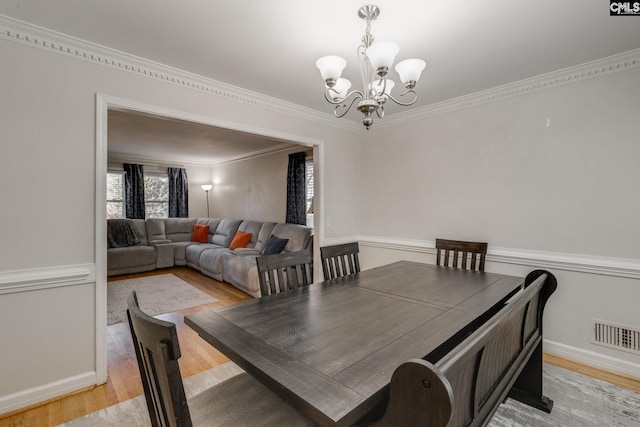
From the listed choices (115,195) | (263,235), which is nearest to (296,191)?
(263,235)

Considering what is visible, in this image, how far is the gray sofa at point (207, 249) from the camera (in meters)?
4.41

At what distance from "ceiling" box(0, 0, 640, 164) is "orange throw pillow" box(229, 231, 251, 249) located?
11.1 ft

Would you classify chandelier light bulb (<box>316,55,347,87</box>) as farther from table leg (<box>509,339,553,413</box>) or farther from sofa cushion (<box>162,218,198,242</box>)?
sofa cushion (<box>162,218,198,242</box>)

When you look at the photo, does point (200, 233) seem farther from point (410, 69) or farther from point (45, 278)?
point (410, 69)

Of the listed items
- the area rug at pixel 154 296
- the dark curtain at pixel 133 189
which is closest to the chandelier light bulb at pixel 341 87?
the area rug at pixel 154 296

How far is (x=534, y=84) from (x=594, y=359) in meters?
2.36

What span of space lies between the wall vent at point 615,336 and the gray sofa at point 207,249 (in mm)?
3133

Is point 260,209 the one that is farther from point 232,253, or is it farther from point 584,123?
point 584,123

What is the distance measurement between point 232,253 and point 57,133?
327cm

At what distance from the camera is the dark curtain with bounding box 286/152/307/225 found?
4992 mm

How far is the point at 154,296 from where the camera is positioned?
13.8ft

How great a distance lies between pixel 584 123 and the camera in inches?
95.0

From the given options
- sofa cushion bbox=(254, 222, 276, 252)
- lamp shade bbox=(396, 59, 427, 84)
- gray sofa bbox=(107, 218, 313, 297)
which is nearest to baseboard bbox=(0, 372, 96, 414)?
gray sofa bbox=(107, 218, 313, 297)

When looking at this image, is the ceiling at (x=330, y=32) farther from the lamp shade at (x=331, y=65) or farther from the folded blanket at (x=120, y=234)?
the folded blanket at (x=120, y=234)
